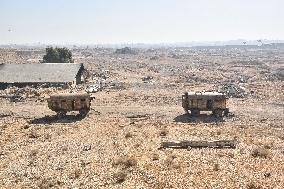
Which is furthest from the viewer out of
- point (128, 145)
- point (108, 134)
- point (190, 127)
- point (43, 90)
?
point (43, 90)

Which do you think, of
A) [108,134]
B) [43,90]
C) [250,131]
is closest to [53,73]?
[43,90]

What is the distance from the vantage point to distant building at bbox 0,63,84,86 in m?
62.2

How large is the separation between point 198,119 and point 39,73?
33.5 metres

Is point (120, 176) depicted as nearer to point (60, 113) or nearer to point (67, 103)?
point (67, 103)

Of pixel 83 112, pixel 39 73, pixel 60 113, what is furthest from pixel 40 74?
pixel 83 112

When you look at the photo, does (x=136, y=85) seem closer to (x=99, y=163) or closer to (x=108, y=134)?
(x=108, y=134)

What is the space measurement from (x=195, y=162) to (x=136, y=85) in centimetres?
4351

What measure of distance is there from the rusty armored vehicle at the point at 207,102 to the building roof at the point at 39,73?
91.5 ft

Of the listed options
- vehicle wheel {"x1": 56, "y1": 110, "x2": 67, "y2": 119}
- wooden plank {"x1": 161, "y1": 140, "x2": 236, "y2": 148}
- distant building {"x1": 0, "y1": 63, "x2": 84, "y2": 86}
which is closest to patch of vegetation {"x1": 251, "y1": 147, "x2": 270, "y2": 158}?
wooden plank {"x1": 161, "y1": 140, "x2": 236, "y2": 148}

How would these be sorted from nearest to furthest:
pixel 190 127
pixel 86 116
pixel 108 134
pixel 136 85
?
pixel 108 134
pixel 190 127
pixel 86 116
pixel 136 85

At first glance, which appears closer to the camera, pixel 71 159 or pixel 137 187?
pixel 137 187

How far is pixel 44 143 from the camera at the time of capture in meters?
31.3

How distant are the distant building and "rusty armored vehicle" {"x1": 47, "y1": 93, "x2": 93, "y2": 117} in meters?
22.3

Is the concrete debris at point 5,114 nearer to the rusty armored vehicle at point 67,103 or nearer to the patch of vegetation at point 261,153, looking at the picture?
the rusty armored vehicle at point 67,103
